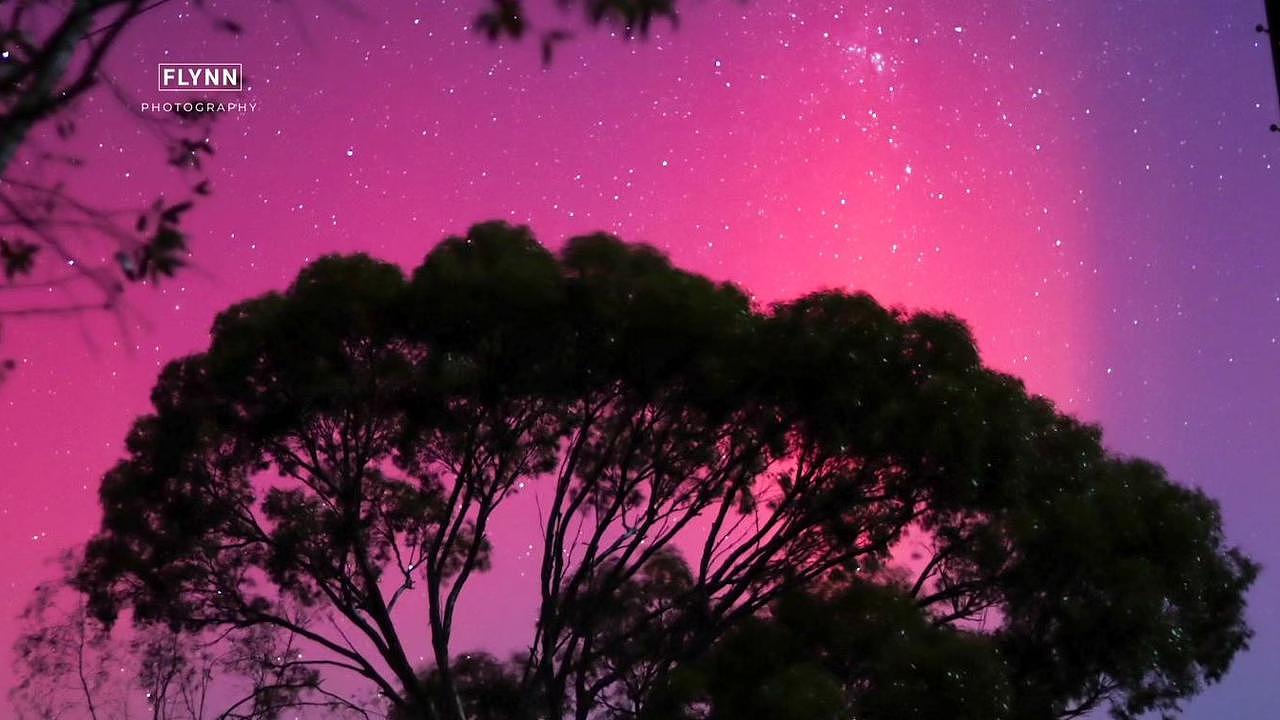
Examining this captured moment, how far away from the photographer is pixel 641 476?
1694 centimetres

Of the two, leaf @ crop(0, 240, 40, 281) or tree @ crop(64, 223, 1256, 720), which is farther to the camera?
tree @ crop(64, 223, 1256, 720)

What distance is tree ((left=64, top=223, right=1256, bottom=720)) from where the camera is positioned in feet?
51.1

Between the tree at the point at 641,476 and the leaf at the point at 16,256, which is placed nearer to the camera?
the leaf at the point at 16,256

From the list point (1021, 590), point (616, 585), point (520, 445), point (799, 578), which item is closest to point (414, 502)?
point (520, 445)

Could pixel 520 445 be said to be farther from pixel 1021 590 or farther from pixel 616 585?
pixel 1021 590

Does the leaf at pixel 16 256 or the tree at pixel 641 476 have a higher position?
the tree at pixel 641 476

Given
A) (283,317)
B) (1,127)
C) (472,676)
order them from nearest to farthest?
1. (1,127)
2. (283,317)
3. (472,676)

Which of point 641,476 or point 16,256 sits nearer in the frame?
point 16,256

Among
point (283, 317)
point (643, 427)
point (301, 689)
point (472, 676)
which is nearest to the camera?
point (283, 317)

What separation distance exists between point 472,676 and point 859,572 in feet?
22.7

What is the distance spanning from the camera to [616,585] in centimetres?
1698

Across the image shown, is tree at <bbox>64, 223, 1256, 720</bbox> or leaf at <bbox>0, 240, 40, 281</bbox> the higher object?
tree at <bbox>64, 223, 1256, 720</bbox>

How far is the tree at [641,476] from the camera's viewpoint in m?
15.6

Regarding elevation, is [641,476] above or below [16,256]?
above
